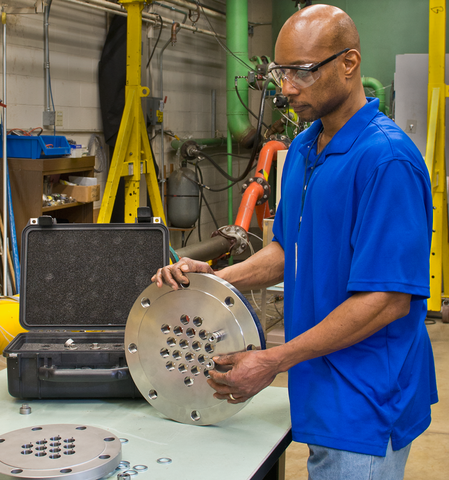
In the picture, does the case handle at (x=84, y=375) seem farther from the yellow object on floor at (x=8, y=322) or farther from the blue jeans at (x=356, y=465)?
the yellow object on floor at (x=8, y=322)

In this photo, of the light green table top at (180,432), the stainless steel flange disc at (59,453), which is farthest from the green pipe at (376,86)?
the stainless steel flange disc at (59,453)

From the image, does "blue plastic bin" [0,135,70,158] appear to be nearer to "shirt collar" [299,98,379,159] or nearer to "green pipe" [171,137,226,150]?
"green pipe" [171,137,226,150]

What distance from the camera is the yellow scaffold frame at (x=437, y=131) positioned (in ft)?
11.0

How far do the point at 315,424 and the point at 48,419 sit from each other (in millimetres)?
495

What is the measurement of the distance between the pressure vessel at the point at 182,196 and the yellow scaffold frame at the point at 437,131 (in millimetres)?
2094

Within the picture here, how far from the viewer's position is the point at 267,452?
37.0 inches

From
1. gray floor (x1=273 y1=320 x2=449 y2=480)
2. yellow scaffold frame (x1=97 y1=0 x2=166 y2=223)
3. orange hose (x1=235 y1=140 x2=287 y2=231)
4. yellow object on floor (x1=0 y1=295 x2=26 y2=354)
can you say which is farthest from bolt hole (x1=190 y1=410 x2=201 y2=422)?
orange hose (x1=235 y1=140 x2=287 y2=231)

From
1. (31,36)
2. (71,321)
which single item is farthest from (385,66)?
(71,321)

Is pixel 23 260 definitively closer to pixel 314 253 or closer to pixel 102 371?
pixel 102 371

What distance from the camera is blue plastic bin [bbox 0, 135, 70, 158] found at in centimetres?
335

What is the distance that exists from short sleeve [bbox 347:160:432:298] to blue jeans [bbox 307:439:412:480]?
0.25 metres

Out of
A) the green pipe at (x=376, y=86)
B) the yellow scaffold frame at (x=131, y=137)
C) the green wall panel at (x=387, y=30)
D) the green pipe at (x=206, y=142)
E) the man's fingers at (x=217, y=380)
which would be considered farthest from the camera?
the green pipe at (x=206, y=142)

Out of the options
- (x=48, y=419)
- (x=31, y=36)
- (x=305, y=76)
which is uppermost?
(x=31, y=36)

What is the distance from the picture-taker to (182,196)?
16.3 ft
